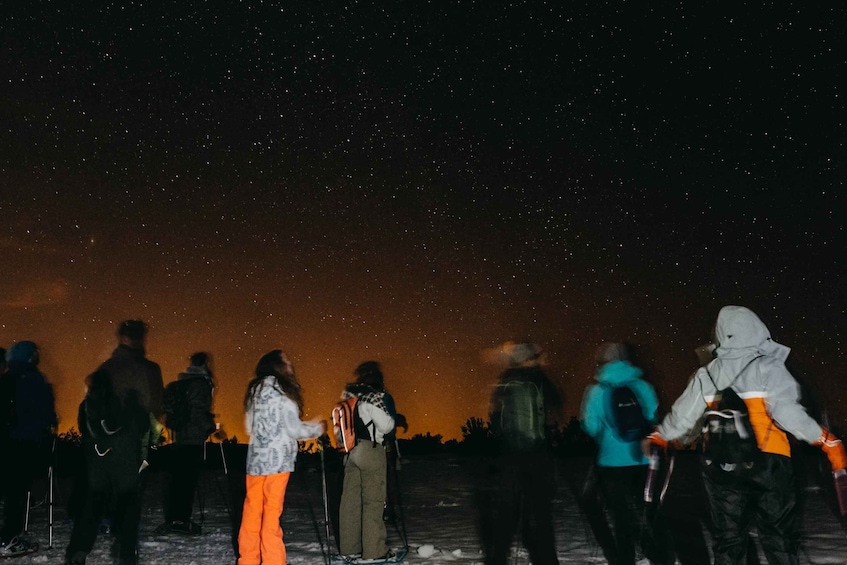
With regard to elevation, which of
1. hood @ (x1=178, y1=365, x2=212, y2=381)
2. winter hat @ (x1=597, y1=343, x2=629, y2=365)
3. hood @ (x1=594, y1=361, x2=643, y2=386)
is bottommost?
hood @ (x1=594, y1=361, x2=643, y2=386)

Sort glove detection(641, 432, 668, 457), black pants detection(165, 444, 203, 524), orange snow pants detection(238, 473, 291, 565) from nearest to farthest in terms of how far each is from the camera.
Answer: glove detection(641, 432, 668, 457), orange snow pants detection(238, 473, 291, 565), black pants detection(165, 444, 203, 524)

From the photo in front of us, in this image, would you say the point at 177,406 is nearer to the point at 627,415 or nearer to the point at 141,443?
the point at 141,443

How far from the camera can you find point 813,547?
7.45m

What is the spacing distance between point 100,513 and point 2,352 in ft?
8.04

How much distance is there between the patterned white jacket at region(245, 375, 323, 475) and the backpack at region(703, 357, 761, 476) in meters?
2.96

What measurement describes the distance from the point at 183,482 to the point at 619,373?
4.78m

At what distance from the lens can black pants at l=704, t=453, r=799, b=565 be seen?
4.65 metres

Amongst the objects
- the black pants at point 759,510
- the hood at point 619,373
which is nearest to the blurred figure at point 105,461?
the hood at point 619,373

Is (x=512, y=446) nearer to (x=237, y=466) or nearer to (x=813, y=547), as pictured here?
(x=813, y=547)

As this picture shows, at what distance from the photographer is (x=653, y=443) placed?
17.6ft

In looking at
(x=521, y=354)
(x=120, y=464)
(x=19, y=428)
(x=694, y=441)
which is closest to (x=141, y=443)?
(x=120, y=464)

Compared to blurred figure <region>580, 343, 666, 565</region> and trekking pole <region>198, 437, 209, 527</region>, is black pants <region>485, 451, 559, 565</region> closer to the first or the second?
blurred figure <region>580, 343, 666, 565</region>

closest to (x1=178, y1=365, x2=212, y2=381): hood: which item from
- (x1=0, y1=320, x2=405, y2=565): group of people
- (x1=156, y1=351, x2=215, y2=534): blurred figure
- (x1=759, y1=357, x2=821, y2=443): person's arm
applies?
(x1=156, y1=351, x2=215, y2=534): blurred figure

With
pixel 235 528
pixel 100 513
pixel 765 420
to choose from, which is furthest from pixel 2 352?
pixel 765 420
